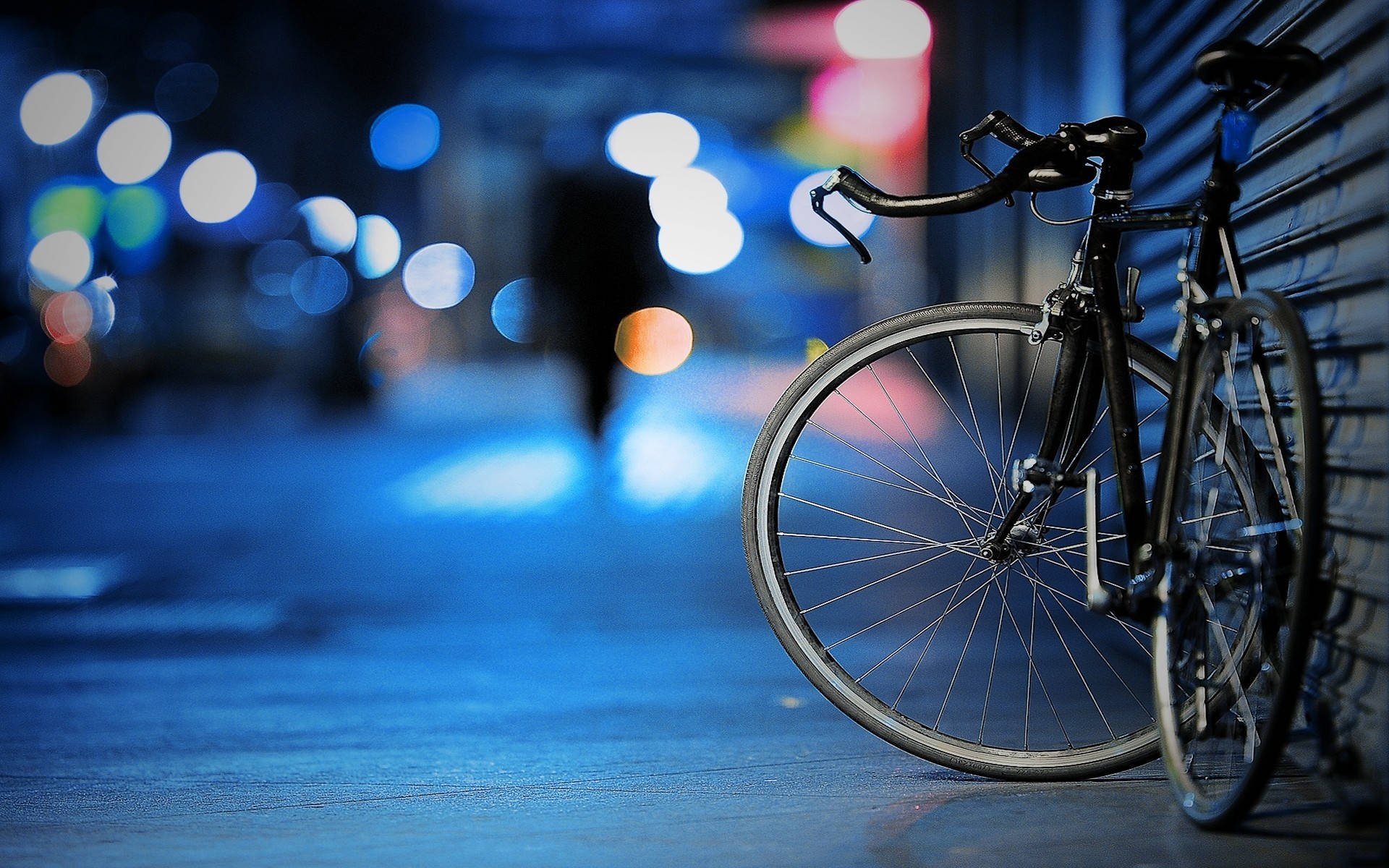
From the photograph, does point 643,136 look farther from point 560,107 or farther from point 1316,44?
point 1316,44

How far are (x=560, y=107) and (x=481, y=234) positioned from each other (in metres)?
4.90

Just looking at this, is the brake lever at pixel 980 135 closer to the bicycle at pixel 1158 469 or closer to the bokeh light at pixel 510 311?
the bicycle at pixel 1158 469

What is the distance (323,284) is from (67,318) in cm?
322

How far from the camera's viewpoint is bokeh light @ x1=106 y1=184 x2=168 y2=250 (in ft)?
57.7

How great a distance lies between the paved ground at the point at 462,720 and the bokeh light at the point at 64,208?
1163 cm

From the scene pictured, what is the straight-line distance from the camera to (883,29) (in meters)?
17.2

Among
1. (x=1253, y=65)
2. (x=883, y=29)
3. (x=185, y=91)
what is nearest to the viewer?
(x=1253, y=65)

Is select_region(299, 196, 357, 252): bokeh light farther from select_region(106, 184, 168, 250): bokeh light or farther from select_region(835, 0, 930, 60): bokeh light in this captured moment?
select_region(835, 0, 930, 60): bokeh light

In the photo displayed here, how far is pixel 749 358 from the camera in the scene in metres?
26.7

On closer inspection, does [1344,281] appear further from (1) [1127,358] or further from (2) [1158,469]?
(2) [1158,469]

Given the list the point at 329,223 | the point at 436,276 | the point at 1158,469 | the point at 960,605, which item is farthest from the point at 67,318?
the point at 436,276

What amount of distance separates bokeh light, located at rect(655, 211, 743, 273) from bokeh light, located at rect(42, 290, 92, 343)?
22127 mm

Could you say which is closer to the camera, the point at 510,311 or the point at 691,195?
the point at 510,311

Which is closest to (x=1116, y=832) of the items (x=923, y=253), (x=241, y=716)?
(x=241, y=716)
